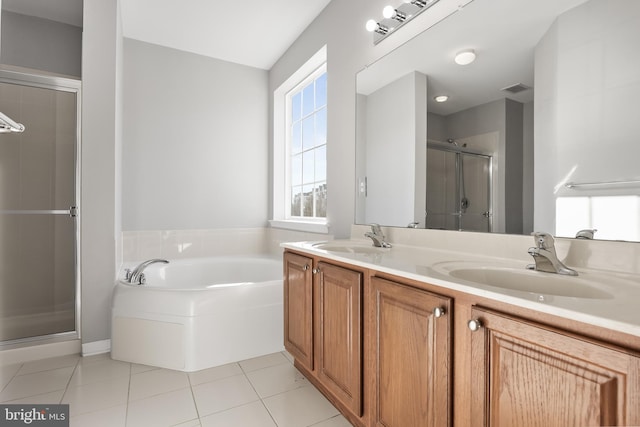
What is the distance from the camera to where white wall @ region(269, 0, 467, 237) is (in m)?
2.10

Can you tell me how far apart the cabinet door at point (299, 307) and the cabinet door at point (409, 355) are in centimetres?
48

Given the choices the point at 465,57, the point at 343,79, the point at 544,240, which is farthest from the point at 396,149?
the point at 544,240

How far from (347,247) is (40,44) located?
3.10m

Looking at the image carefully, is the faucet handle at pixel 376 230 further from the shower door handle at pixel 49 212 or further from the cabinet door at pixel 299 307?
the shower door handle at pixel 49 212

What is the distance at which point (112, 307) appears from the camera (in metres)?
2.17

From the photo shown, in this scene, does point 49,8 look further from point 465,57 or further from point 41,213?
point 465,57

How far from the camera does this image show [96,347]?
223 cm

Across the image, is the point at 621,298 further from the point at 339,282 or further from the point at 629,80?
the point at 339,282

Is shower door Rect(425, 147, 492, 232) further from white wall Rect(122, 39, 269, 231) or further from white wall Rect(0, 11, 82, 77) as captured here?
white wall Rect(0, 11, 82, 77)

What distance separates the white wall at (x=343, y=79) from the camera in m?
2.10

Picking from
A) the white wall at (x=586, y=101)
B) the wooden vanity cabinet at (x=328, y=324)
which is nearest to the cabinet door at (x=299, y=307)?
the wooden vanity cabinet at (x=328, y=324)

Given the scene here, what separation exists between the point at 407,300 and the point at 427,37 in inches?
54.0

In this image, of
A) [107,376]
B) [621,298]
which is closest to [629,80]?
[621,298]

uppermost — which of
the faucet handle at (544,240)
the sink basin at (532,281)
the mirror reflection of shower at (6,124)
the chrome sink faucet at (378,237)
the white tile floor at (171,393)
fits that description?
the mirror reflection of shower at (6,124)
